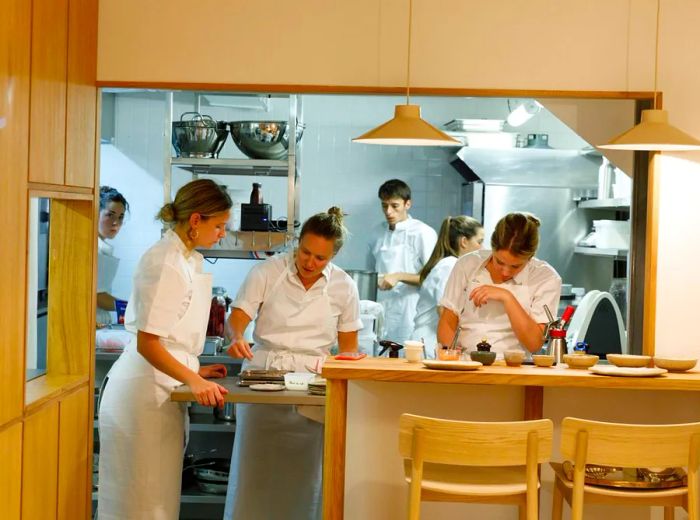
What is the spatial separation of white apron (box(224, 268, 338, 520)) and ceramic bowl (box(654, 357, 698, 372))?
4.51 ft

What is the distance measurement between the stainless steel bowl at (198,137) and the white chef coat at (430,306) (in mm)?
1473

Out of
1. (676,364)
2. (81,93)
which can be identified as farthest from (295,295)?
(676,364)

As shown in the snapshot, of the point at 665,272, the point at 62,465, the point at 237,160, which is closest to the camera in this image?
the point at 62,465

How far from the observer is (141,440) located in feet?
12.2

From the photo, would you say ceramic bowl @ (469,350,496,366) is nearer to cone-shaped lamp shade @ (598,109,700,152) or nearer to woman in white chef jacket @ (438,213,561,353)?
woman in white chef jacket @ (438,213,561,353)

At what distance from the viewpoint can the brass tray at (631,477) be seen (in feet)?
10.6

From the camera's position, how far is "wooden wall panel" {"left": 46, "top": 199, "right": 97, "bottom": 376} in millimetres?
4207

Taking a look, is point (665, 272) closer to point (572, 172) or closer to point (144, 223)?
point (572, 172)

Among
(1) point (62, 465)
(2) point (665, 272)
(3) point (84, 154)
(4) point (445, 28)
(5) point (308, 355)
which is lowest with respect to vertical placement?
(1) point (62, 465)

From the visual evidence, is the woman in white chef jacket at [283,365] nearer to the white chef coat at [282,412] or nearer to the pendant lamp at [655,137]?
the white chef coat at [282,412]

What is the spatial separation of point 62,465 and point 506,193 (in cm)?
342

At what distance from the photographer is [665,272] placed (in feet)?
13.9

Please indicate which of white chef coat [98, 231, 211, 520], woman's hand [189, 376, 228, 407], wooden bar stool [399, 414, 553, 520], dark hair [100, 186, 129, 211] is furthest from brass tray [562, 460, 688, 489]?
dark hair [100, 186, 129, 211]

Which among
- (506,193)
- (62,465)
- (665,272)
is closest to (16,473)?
(62,465)
